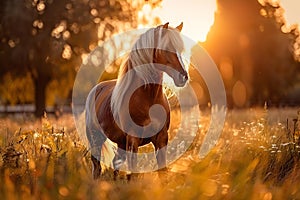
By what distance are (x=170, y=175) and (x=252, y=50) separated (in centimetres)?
3028

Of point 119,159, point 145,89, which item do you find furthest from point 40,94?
point 145,89

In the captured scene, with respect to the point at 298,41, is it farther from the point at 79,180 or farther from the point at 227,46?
the point at 79,180

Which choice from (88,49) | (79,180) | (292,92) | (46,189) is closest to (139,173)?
(79,180)

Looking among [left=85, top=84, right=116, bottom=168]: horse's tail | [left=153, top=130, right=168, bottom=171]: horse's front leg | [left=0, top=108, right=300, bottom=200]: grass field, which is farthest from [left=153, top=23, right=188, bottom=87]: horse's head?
[left=85, top=84, right=116, bottom=168]: horse's tail

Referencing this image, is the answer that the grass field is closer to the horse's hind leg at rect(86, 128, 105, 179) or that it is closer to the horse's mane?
the horse's hind leg at rect(86, 128, 105, 179)

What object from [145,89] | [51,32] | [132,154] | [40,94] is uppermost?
[51,32]

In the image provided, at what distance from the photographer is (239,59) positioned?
34562 mm

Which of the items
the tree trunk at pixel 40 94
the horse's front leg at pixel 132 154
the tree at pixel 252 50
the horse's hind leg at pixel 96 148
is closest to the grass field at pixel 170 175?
the horse's front leg at pixel 132 154

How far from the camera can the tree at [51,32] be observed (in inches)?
1034

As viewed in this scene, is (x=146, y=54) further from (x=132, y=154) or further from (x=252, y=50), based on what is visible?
(x=252, y=50)

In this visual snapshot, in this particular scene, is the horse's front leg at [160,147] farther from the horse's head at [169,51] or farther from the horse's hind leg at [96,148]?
the horse's hind leg at [96,148]

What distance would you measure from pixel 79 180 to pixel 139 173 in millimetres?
1758

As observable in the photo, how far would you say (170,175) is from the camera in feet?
18.8

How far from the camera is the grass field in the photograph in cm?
372
